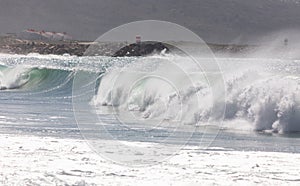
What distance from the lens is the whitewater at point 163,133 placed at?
1247 centimetres

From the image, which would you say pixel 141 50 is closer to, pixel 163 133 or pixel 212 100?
pixel 212 100

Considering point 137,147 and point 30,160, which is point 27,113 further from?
point 30,160

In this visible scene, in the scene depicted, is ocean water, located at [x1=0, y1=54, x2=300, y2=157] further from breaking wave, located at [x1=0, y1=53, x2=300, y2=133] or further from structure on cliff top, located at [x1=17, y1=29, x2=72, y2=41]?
structure on cliff top, located at [x1=17, y1=29, x2=72, y2=41]

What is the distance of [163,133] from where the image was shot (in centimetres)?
1880

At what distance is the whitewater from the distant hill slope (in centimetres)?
12605

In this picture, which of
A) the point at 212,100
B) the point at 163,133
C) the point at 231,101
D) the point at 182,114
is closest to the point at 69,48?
the point at 212,100

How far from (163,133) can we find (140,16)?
143659 millimetres

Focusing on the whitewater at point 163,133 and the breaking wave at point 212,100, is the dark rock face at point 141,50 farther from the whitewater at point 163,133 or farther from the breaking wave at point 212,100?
the breaking wave at point 212,100

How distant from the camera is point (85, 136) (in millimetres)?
17484

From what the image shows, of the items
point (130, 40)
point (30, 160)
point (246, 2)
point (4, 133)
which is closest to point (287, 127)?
point (4, 133)

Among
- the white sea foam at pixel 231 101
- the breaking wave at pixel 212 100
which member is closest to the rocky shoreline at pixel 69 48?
the breaking wave at pixel 212 100

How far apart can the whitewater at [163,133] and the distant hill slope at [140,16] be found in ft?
414

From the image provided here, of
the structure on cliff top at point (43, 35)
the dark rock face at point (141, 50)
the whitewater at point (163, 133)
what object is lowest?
the whitewater at point (163, 133)

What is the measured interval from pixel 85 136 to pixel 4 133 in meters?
1.73
